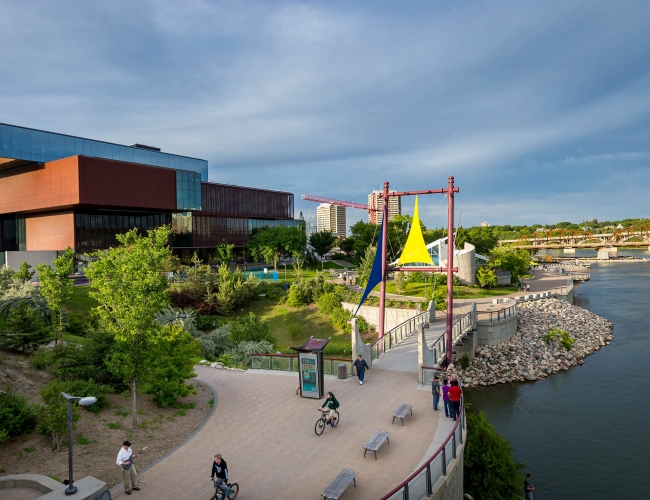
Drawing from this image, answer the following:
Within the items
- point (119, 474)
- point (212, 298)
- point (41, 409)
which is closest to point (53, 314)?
point (41, 409)

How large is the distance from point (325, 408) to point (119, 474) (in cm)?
541

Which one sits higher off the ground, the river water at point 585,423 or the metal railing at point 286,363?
the metal railing at point 286,363

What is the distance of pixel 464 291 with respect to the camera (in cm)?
3991

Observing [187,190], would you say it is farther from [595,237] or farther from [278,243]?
[595,237]

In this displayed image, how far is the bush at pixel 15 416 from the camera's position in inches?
434

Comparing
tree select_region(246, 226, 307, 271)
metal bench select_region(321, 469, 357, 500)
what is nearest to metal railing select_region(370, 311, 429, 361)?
metal bench select_region(321, 469, 357, 500)

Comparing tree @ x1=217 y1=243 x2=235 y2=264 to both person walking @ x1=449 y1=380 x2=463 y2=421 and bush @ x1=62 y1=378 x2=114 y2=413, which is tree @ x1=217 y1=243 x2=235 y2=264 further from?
person walking @ x1=449 y1=380 x2=463 y2=421

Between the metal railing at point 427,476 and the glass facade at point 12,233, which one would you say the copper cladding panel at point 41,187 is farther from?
the metal railing at point 427,476

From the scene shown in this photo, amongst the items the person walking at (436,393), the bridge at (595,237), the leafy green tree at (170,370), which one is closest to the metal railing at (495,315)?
the person walking at (436,393)

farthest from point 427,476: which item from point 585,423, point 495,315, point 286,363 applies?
point 495,315

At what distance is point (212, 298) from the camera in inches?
1500

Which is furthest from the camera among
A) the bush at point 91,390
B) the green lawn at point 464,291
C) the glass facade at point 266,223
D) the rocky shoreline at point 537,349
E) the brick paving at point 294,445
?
the glass facade at point 266,223

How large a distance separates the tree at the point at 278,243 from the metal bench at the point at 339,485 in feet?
172

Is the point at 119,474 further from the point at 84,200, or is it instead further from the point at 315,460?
the point at 84,200
